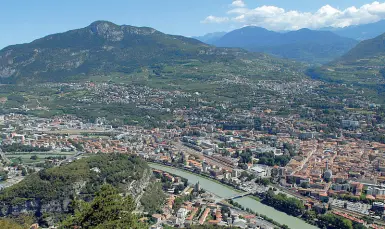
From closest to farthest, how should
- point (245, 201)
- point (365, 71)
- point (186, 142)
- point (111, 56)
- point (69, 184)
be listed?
point (69, 184) < point (245, 201) < point (186, 142) < point (365, 71) < point (111, 56)

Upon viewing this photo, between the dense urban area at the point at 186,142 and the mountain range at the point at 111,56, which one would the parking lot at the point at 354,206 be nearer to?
the dense urban area at the point at 186,142

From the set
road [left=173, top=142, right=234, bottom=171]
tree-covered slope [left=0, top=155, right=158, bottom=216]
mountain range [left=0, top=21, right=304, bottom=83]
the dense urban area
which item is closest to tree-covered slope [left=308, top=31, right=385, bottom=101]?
the dense urban area

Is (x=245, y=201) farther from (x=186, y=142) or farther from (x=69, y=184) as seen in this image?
(x=186, y=142)

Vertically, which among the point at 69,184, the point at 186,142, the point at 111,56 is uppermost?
the point at 111,56

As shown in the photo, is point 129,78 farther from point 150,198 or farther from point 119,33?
point 150,198

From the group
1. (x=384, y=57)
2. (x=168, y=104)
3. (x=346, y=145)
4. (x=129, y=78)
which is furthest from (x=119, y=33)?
(x=346, y=145)

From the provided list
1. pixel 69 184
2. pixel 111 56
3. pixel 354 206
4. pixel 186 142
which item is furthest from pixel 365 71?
pixel 69 184

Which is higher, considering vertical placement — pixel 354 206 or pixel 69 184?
pixel 69 184

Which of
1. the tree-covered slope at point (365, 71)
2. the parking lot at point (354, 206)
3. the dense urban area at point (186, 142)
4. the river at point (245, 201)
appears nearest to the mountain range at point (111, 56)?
the dense urban area at point (186, 142)
